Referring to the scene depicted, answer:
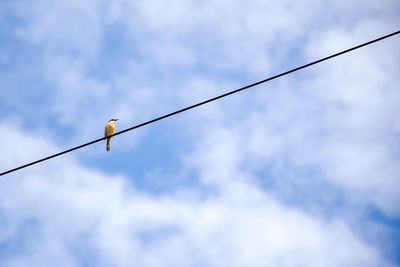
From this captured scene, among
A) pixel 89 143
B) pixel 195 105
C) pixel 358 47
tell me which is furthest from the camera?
pixel 89 143

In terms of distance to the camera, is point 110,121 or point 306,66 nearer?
point 306,66

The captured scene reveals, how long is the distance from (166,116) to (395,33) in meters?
3.33

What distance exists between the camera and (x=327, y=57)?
228 inches

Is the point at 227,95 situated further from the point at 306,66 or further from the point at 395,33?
the point at 395,33

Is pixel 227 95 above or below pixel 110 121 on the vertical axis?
below

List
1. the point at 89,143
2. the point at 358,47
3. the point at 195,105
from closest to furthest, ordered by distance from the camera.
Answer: the point at 358,47 → the point at 195,105 → the point at 89,143

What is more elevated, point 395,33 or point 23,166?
point 395,33

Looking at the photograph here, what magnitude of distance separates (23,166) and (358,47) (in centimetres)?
502

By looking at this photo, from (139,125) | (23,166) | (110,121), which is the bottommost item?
(23,166)

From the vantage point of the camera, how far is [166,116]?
6.21 metres

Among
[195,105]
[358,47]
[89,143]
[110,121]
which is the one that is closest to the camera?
[358,47]

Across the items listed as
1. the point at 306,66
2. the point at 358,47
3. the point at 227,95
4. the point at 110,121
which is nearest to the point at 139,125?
the point at 227,95

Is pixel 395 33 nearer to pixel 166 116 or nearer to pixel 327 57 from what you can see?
pixel 327 57

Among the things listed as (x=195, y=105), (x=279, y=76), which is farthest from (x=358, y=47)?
(x=195, y=105)
